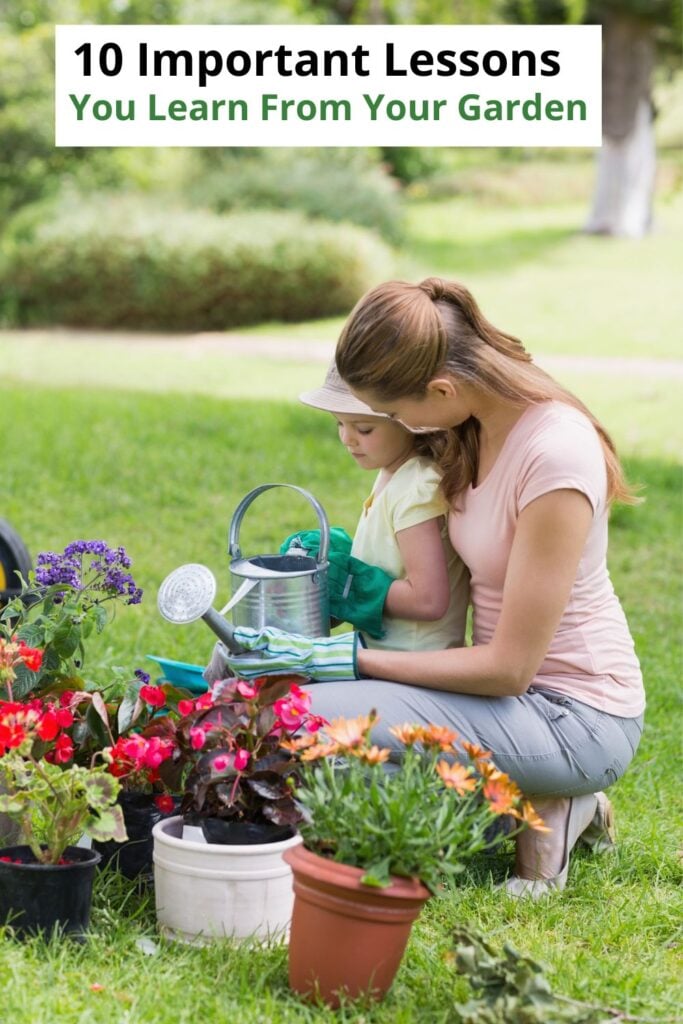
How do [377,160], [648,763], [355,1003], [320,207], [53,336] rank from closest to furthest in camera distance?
[355,1003]
[648,763]
[53,336]
[320,207]
[377,160]

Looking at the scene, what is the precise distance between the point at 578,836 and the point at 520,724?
1.40ft

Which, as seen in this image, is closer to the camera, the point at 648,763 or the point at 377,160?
the point at 648,763

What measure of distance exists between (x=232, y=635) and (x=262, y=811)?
372 mm

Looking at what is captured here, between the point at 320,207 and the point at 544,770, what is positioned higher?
the point at 320,207

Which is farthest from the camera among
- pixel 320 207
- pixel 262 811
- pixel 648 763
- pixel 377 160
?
pixel 377 160

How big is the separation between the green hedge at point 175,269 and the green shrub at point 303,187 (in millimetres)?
1139

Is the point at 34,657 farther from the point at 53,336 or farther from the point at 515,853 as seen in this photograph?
the point at 53,336

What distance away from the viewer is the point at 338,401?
2826 mm

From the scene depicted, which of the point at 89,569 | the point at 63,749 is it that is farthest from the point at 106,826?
the point at 89,569

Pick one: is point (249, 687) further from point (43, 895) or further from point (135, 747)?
point (43, 895)

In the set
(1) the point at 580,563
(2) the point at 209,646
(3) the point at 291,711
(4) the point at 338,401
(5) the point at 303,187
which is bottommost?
(2) the point at 209,646

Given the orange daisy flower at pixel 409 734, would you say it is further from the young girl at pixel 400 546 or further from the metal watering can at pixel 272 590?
the young girl at pixel 400 546

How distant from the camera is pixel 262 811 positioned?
2.43 meters

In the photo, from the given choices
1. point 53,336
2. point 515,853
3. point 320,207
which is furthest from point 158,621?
point 320,207
